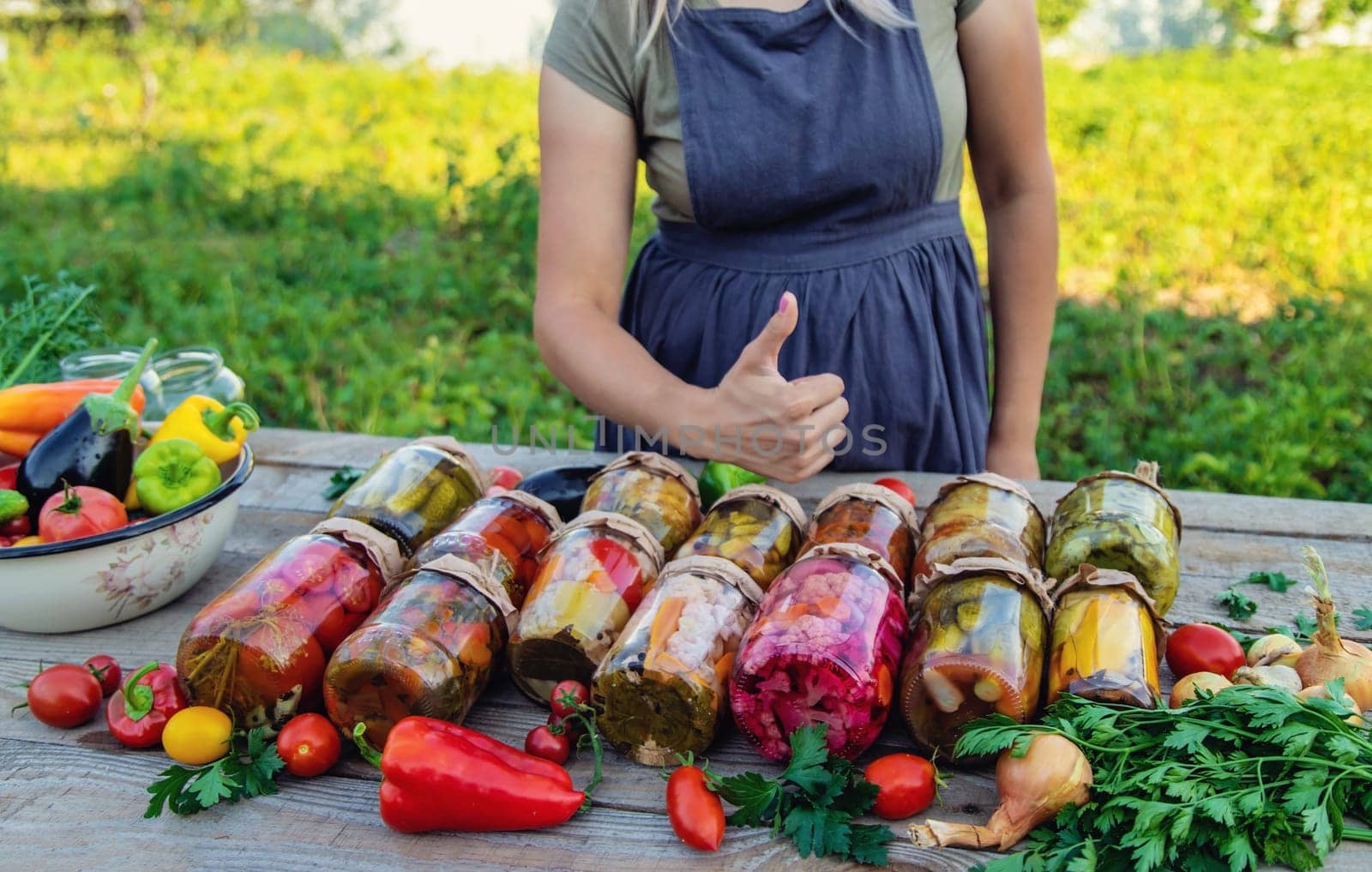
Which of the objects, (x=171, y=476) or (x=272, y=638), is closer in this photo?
(x=272, y=638)

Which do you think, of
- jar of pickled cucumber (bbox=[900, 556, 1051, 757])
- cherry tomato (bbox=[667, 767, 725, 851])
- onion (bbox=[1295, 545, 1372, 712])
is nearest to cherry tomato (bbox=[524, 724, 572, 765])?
cherry tomato (bbox=[667, 767, 725, 851])

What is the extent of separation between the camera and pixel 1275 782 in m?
1.21

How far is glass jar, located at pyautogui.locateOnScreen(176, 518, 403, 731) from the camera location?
4.71ft

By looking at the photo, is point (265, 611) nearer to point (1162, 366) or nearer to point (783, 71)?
point (783, 71)

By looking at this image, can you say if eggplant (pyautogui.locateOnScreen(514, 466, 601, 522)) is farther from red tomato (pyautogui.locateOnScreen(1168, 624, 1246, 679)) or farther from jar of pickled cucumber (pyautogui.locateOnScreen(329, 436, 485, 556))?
red tomato (pyautogui.locateOnScreen(1168, 624, 1246, 679))

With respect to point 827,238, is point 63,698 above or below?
below

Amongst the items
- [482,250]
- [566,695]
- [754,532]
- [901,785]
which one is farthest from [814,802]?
[482,250]

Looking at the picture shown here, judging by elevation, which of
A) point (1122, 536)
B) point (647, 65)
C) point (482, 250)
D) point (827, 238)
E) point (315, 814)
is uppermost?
point (647, 65)

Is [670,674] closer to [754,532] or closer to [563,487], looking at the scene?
[754,532]

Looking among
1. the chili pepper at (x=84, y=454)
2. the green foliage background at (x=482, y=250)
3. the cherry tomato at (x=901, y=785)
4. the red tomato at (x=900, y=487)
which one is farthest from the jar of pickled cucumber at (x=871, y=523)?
the green foliage background at (x=482, y=250)

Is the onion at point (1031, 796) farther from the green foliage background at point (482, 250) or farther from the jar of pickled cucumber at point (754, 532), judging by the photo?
the green foliage background at point (482, 250)

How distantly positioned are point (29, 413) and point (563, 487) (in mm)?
966

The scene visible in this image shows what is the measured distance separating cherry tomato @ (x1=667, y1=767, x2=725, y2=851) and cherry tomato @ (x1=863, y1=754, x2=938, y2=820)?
19 cm

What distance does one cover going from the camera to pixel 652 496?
1772 millimetres
